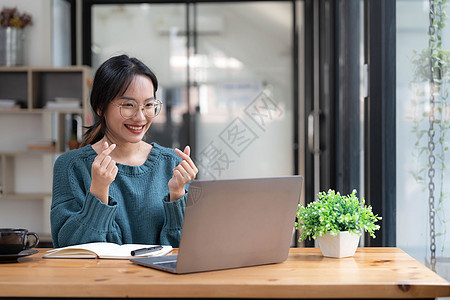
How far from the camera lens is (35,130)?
5.33 metres

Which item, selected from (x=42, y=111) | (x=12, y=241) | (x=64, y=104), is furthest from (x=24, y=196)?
(x=12, y=241)

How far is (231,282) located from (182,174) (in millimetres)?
599

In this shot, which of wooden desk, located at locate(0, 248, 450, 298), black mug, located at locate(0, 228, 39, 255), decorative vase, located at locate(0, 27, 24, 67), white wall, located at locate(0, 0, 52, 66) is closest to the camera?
wooden desk, located at locate(0, 248, 450, 298)

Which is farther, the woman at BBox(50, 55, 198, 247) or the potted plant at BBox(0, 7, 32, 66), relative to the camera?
the potted plant at BBox(0, 7, 32, 66)

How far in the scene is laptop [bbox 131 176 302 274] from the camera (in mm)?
1349

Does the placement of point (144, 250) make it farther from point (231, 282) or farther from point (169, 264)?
point (231, 282)

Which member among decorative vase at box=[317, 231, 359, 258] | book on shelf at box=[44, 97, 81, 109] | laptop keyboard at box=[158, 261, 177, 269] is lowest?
laptop keyboard at box=[158, 261, 177, 269]

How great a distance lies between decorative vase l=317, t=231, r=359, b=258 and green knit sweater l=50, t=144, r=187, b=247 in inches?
20.7

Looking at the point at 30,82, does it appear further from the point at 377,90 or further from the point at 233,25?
the point at 377,90

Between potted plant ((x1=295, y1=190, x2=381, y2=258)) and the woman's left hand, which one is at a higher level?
the woman's left hand

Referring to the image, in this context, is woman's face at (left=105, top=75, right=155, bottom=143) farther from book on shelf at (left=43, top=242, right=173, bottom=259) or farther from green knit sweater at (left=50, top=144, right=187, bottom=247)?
book on shelf at (left=43, top=242, right=173, bottom=259)

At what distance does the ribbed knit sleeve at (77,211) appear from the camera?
5.83 ft

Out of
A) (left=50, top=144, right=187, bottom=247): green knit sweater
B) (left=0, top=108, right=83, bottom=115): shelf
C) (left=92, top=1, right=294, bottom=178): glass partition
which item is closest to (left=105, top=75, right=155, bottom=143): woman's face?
(left=50, top=144, right=187, bottom=247): green knit sweater

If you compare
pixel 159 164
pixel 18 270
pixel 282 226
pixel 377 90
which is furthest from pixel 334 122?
pixel 18 270
